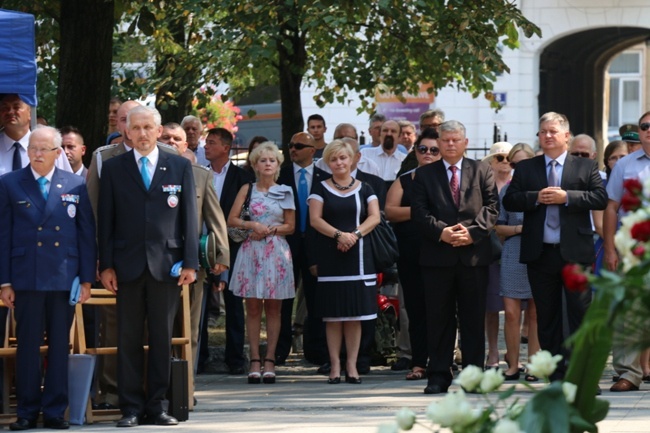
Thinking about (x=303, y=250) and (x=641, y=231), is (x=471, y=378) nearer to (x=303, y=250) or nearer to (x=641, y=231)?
(x=641, y=231)

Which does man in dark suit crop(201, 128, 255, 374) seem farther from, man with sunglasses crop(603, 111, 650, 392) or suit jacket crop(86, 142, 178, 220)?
man with sunglasses crop(603, 111, 650, 392)

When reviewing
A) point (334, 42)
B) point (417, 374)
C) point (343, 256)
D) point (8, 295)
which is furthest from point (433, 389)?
point (334, 42)

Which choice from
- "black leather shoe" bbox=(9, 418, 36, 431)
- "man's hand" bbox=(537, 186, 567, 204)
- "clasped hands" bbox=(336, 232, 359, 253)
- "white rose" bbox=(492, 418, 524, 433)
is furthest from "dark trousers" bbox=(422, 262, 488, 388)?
"white rose" bbox=(492, 418, 524, 433)

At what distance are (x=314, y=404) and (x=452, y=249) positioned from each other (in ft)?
5.16

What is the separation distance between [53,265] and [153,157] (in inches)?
38.5

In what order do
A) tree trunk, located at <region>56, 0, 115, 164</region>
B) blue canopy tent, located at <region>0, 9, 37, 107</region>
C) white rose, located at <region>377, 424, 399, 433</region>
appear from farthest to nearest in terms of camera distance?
tree trunk, located at <region>56, 0, 115, 164</region> → blue canopy tent, located at <region>0, 9, 37, 107</region> → white rose, located at <region>377, 424, 399, 433</region>

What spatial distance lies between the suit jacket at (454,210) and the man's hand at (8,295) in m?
3.18

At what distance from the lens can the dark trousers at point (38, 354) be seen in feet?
30.1

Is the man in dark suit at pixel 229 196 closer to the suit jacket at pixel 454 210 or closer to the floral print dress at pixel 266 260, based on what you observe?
the floral print dress at pixel 266 260

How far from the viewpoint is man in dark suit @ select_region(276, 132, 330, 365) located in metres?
12.8

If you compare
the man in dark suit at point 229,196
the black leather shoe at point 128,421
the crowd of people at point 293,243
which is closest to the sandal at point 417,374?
the crowd of people at point 293,243

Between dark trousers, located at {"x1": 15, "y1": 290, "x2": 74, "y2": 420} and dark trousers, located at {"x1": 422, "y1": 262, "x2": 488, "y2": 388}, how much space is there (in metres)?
2.97

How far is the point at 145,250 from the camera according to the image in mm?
9312

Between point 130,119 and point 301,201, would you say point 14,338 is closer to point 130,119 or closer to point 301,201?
point 130,119
